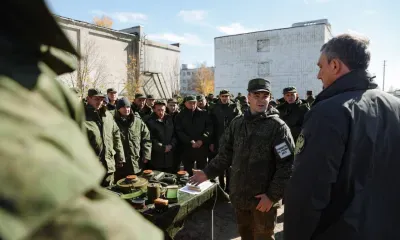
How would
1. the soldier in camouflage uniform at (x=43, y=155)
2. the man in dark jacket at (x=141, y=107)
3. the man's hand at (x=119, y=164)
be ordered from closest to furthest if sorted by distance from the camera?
the soldier in camouflage uniform at (x=43, y=155), the man's hand at (x=119, y=164), the man in dark jacket at (x=141, y=107)

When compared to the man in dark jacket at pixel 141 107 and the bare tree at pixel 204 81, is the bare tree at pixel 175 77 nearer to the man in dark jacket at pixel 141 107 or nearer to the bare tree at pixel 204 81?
the bare tree at pixel 204 81

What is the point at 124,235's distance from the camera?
0.56m

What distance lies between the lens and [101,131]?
4.67 meters

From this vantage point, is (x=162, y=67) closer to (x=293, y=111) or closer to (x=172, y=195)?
(x=293, y=111)

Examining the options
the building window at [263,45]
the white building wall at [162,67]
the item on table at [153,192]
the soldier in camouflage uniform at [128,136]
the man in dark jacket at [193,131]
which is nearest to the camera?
the item on table at [153,192]

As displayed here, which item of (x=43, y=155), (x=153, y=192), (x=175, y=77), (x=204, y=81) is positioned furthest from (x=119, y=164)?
(x=204, y=81)

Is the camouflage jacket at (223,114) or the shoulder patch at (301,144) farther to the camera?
the camouflage jacket at (223,114)

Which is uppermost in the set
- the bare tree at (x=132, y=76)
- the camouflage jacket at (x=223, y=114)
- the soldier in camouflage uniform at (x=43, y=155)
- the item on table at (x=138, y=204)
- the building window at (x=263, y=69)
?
the building window at (x=263, y=69)

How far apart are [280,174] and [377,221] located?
1.18 metres

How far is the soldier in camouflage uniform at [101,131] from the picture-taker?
4523mm

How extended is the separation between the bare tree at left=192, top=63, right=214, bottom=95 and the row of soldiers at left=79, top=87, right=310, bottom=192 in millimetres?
47039

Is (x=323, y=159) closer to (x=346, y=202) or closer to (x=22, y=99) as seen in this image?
(x=346, y=202)

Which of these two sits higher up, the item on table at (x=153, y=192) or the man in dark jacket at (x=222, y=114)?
the man in dark jacket at (x=222, y=114)

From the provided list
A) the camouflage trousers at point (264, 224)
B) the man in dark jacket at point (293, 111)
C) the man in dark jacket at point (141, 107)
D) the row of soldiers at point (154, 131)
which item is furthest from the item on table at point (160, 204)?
the man in dark jacket at point (293, 111)
